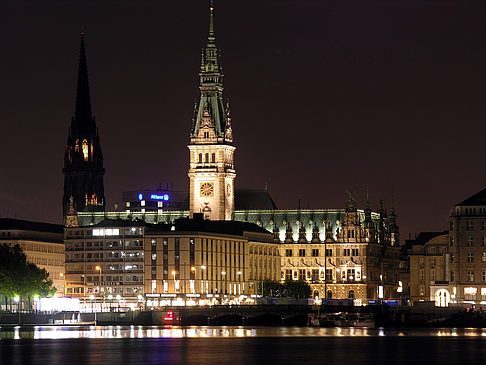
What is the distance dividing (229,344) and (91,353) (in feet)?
68.0

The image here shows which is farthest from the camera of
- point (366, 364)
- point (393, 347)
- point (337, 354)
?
point (393, 347)

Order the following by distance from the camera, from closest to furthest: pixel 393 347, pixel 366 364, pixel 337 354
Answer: pixel 366 364, pixel 337 354, pixel 393 347

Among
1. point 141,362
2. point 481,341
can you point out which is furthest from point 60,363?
point 481,341

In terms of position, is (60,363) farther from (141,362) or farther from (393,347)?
(393,347)

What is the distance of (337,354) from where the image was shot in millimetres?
175000

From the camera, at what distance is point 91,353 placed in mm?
176625

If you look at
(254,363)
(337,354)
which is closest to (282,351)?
(337,354)

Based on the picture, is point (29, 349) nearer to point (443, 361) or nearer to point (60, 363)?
point (60, 363)

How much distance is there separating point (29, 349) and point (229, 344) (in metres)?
22.4

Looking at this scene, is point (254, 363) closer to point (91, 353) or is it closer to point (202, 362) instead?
point (202, 362)

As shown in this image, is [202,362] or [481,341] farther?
[481,341]

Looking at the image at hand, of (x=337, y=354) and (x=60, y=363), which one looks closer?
(x=60, y=363)

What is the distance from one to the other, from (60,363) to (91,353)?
13.5 metres

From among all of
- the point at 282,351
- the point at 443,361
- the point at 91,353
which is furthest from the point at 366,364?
the point at 91,353
